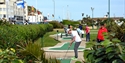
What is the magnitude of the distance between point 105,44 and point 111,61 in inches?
7.8

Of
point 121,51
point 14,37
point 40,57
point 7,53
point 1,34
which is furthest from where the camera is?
point 14,37

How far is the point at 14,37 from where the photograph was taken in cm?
1255

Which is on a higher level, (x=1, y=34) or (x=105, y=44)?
(x=105, y=44)

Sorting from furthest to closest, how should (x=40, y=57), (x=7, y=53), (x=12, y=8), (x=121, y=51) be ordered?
(x=12, y=8)
(x=7, y=53)
(x=40, y=57)
(x=121, y=51)

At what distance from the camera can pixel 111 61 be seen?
3.32m

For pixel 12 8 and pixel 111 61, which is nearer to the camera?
pixel 111 61

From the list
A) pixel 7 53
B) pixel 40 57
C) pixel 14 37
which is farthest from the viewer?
pixel 14 37

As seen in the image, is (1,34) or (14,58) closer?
(14,58)

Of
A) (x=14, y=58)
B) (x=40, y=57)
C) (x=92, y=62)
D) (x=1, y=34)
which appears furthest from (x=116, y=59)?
(x=1, y=34)

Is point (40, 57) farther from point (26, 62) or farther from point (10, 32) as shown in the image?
point (10, 32)

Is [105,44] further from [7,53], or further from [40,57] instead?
[7,53]

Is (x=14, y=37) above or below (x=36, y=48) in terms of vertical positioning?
below

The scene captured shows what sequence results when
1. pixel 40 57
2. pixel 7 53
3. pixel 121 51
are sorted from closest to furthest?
pixel 121 51, pixel 40 57, pixel 7 53

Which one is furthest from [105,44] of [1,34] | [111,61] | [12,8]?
[12,8]
